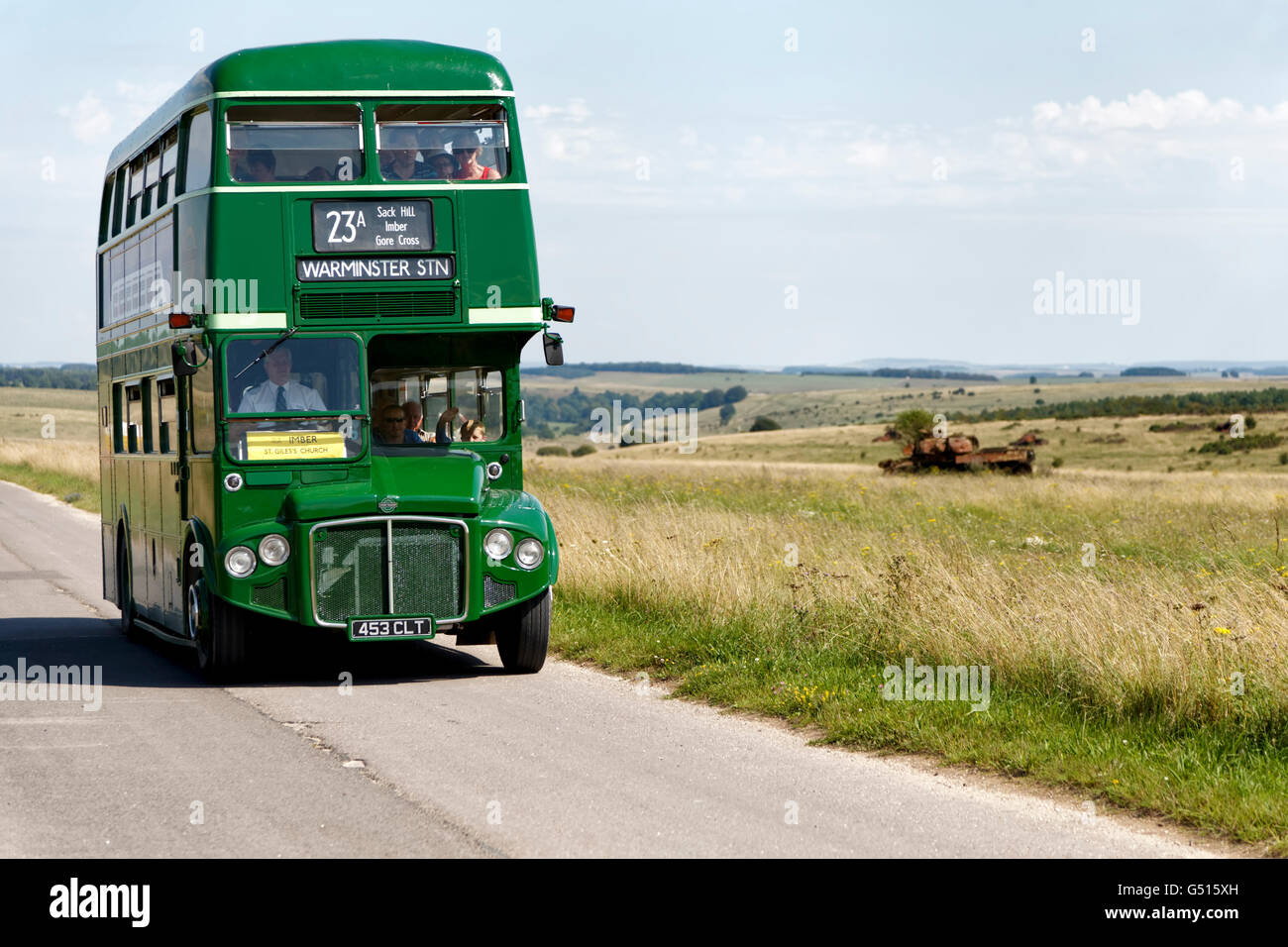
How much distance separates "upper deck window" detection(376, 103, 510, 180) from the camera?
11312mm

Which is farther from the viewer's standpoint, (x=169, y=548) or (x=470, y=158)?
(x=169, y=548)

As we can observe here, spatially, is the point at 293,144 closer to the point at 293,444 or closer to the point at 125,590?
the point at 293,444

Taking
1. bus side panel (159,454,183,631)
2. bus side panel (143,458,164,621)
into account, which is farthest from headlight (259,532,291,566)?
bus side panel (143,458,164,621)

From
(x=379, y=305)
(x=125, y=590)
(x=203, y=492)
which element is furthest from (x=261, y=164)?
(x=125, y=590)

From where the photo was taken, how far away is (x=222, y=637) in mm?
10836

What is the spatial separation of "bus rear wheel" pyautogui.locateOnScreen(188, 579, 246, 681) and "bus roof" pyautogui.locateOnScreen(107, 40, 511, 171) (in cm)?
374

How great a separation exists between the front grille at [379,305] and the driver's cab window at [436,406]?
661 millimetres

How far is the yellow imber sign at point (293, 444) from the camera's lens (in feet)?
36.1

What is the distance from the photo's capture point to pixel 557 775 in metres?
7.73

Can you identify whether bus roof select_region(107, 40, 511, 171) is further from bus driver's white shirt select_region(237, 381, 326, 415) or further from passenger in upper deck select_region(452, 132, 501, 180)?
bus driver's white shirt select_region(237, 381, 326, 415)

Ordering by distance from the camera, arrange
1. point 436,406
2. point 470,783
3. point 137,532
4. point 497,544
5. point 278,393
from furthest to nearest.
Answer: point 137,532 < point 436,406 < point 278,393 < point 497,544 < point 470,783

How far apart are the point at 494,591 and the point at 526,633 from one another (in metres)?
0.54

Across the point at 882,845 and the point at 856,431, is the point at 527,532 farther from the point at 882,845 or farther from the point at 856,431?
the point at 856,431
